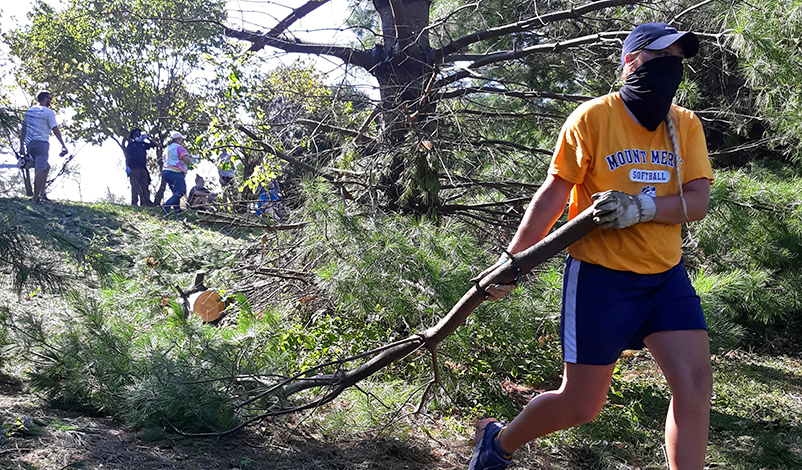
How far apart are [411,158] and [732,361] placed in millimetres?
3085

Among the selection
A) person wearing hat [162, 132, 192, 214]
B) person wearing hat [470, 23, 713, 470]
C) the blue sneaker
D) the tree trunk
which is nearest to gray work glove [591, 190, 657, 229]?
person wearing hat [470, 23, 713, 470]

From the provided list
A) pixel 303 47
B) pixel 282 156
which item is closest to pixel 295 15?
pixel 303 47

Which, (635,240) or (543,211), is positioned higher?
(543,211)

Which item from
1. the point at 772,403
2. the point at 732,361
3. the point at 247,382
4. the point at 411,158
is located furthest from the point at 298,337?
the point at 732,361

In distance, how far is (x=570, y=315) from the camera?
2000mm

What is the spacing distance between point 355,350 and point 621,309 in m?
1.89

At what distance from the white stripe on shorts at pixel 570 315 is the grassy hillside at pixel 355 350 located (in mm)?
1031

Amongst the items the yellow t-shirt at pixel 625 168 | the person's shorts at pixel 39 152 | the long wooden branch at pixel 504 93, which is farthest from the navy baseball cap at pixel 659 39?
the person's shorts at pixel 39 152

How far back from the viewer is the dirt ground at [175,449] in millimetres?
2316

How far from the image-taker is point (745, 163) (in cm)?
525

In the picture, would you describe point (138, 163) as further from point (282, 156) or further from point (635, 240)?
point (635, 240)

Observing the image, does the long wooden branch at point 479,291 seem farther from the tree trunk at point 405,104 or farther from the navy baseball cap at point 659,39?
the tree trunk at point 405,104

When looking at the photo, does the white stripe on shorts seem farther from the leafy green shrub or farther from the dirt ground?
the leafy green shrub

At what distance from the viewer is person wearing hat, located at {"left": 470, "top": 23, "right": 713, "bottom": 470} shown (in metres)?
1.82
